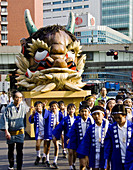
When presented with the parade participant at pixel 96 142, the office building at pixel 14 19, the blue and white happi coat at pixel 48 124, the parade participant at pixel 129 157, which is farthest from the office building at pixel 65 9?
the parade participant at pixel 129 157

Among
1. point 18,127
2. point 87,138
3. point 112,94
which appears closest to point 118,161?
point 87,138

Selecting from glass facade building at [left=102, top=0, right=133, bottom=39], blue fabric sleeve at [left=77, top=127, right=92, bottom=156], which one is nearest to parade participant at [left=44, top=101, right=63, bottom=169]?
blue fabric sleeve at [left=77, top=127, right=92, bottom=156]

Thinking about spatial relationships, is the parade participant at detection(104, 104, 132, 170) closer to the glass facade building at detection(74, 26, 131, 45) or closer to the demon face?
the demon face

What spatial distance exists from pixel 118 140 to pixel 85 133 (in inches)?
40.9

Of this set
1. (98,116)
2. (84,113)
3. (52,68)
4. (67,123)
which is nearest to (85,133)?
(98,116)

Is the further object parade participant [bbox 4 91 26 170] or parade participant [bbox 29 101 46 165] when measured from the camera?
parade participant [bbox 29 101 46 165]

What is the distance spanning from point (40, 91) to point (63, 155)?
3518 millimetres

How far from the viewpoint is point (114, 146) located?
537 cm

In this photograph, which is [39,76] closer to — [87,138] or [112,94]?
[87,138]

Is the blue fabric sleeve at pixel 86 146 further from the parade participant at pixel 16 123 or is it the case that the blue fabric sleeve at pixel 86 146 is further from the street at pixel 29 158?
the street at pixel 29 158

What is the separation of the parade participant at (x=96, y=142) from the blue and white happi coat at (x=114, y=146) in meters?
0.63

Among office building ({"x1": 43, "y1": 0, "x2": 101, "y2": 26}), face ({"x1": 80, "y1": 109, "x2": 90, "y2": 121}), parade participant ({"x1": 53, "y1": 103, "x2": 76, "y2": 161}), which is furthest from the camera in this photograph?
office building ({"x1": 43, "y1": 0, "x2": 101, "y2": 26})

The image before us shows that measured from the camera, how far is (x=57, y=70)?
12438 mm

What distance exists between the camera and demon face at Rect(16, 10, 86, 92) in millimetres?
12506
